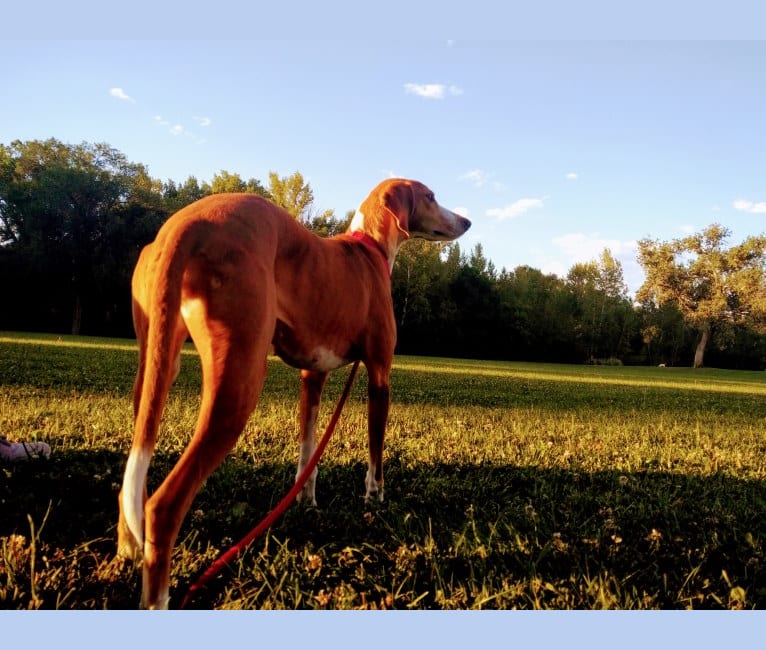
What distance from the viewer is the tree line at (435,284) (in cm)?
3890

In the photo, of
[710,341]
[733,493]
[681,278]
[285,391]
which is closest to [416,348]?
[681,278]

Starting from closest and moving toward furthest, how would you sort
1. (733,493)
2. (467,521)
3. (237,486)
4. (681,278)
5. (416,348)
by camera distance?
(467,521) < (237,486) < (733,493) < (416,348) < (681,278)

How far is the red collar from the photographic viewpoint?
3.62 meters

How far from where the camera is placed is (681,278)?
54.7 m

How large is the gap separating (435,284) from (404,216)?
158ft

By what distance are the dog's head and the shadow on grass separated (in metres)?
1.83

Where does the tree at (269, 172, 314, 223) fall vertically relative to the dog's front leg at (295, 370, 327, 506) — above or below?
above

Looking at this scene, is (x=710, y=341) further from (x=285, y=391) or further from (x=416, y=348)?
(x=285, y=391)

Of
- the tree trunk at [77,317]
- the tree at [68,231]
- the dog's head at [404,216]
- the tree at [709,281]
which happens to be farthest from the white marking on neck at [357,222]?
the tree at [709,281]

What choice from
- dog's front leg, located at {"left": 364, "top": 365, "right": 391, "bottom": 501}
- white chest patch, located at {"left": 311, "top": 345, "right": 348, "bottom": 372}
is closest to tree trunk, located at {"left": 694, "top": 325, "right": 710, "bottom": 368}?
dog's front leg, located at {"left": 364, "top": 365, "right": 391, "bottom": 501}

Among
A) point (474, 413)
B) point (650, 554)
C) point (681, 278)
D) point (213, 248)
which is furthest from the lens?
point (681, 278)

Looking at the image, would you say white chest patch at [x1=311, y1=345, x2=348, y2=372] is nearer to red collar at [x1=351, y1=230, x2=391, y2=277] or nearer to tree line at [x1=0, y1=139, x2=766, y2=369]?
red collar at [x1=351, y1=230, x2=391, y2=277]

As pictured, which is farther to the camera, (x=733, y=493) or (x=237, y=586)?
(x=733, y=493)

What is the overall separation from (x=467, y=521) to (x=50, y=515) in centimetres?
232
